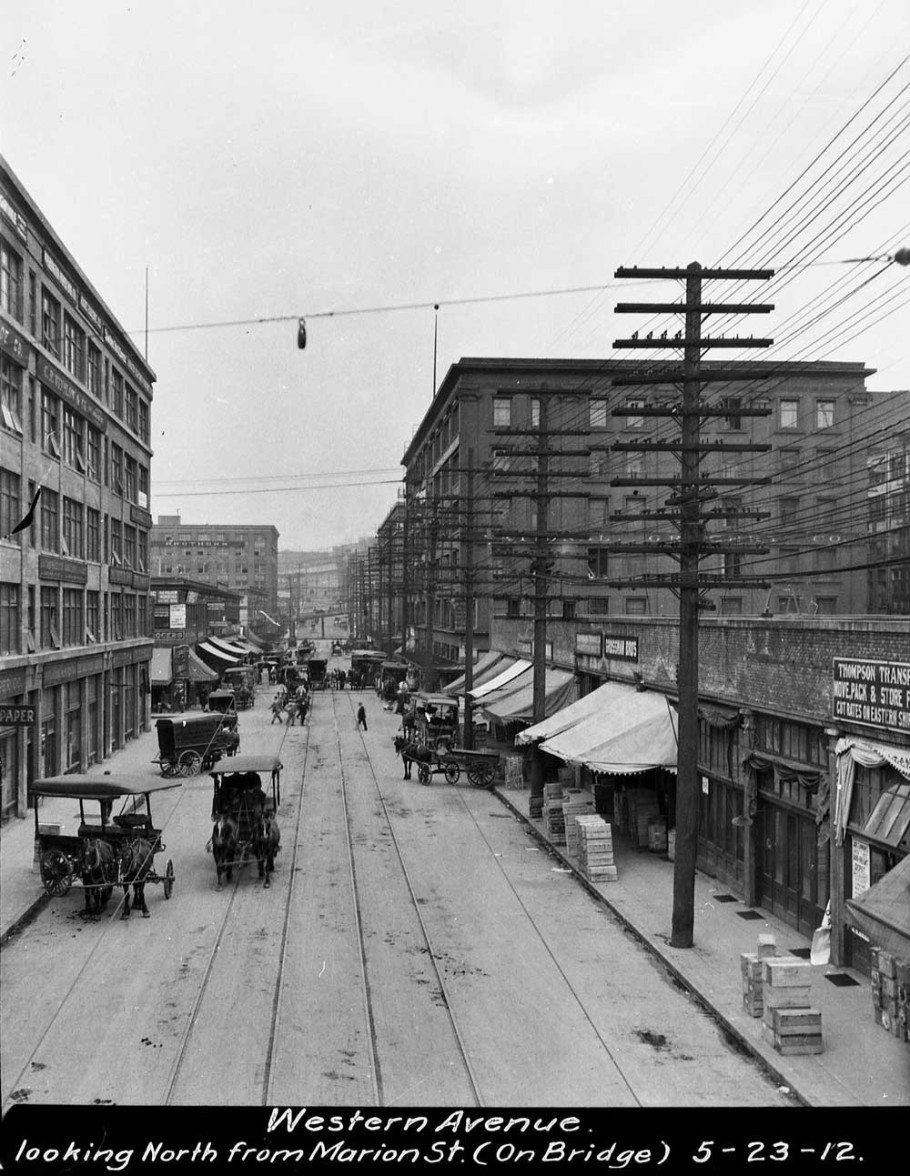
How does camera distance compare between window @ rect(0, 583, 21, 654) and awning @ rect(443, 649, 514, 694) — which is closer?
window @ rect(0, 583, 21, 654)

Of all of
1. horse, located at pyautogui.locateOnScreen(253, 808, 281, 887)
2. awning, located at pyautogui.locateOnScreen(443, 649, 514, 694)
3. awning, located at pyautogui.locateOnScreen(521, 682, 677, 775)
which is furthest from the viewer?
awning, located at pyautogui.locateOnScreen(443, 649, 514, 694)

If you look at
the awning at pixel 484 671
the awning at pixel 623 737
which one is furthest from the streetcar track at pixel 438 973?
the awning at pixel 484 671

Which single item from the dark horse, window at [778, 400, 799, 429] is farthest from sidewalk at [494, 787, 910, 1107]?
window at [778, 400, 799, 429]

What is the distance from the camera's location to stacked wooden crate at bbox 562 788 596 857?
71.9 ft

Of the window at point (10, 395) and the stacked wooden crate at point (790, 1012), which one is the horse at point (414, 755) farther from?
the stacked wooden crate at point (790, 1012)

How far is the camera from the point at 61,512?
32844 millimetres

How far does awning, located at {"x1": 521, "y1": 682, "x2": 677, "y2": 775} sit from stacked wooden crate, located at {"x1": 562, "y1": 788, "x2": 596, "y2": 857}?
0.99 meters

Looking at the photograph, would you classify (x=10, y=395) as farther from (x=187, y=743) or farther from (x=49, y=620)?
(x=187, y=743)

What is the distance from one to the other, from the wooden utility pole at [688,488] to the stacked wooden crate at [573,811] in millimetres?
6070

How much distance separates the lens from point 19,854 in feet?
72.9

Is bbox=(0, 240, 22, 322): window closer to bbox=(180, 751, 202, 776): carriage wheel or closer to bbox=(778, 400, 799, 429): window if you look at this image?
bbox=(180, 751, 202, 776): carriage wheel

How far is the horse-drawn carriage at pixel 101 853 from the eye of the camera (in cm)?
1723

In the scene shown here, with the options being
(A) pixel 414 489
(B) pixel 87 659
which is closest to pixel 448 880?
(B) pixel 87 659
